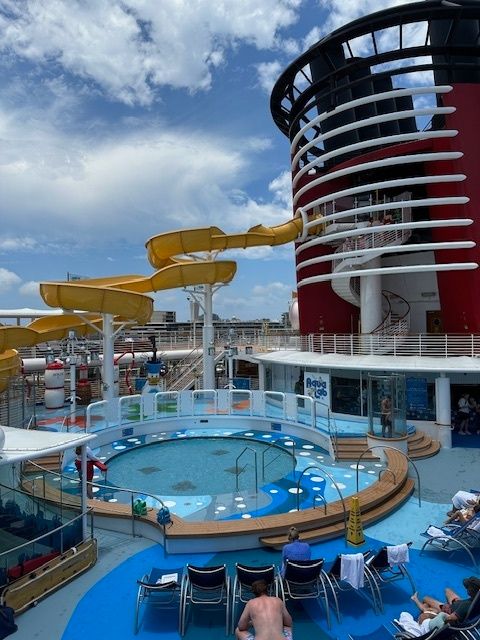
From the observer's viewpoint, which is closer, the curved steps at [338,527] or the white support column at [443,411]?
the curved steps at [338,527]

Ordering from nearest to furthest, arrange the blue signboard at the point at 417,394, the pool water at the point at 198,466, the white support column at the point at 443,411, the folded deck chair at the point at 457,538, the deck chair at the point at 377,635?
the deck chair at the point at 377,635, the folded deck chair at the point at 457,538, the pool water at the point at 198,466, the white support column at the point at 443,411, the blue signboard at the point at 417,394

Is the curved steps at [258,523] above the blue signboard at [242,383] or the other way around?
the other way around

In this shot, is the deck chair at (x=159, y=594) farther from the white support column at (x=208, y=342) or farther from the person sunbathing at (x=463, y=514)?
the white support column at (x=208, y=342)

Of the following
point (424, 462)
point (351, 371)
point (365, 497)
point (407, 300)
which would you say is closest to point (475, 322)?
point (407, 300)

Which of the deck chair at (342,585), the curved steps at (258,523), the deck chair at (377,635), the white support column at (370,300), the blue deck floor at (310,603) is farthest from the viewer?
the white support column at (370,300)

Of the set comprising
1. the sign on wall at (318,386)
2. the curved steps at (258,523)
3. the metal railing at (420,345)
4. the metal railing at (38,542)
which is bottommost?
the curved steps at (258,523)

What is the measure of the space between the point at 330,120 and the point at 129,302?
17341 millimetres

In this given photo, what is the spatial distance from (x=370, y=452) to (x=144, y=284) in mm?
12414

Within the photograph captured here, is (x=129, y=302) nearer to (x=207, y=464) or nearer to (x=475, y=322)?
(x=207, y=464)

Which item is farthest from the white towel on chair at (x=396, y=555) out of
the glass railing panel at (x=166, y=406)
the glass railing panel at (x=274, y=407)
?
the glass railing panel at (x=166, y=406)

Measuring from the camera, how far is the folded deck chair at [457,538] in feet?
25.3

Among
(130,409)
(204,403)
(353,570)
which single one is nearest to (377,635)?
(353,570)

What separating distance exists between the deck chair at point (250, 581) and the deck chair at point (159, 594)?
0.81 meters

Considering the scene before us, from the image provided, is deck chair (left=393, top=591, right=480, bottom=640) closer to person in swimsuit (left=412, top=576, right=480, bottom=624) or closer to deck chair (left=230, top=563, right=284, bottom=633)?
person in swimsuit (left=412, top=576, right=480, bottom=624)
